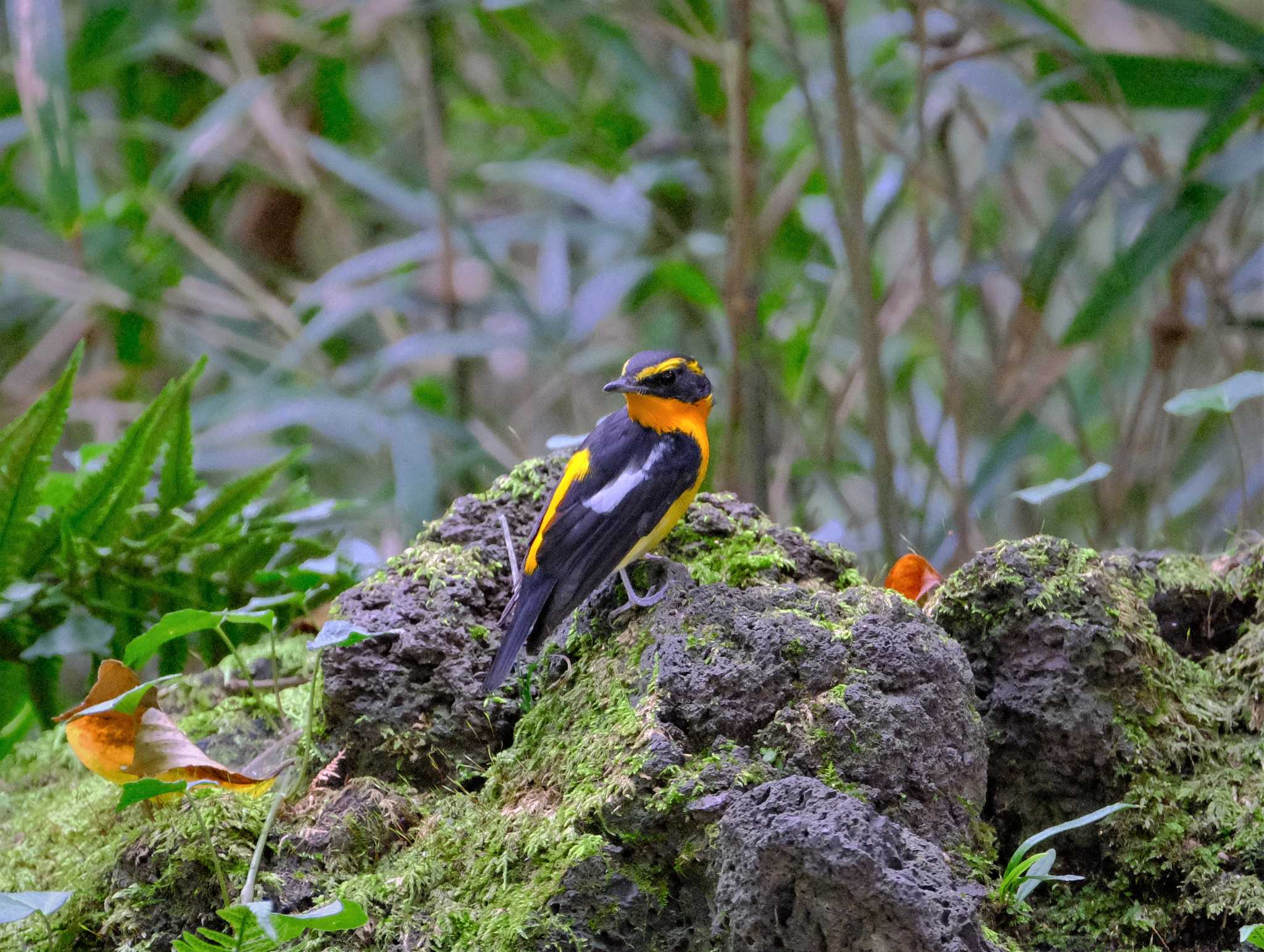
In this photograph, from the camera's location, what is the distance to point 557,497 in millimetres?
2723

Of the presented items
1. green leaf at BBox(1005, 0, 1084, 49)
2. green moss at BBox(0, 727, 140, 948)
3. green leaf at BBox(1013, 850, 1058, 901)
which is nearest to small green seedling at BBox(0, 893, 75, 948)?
green moss at BBox(0, 727, 140, 948)

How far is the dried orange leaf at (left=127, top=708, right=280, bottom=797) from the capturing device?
2.41 metres

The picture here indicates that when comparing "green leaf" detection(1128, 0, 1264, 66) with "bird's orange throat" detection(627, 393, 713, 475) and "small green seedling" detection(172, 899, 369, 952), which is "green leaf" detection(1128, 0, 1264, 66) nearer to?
Result: "bird's orange throat" detection(627, 393, 713, 475)

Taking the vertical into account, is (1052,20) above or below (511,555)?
above

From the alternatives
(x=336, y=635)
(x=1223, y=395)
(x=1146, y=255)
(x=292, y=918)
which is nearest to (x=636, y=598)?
(x=336, y=635)

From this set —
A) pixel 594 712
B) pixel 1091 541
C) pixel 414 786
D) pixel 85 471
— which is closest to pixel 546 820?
pixel 594 712

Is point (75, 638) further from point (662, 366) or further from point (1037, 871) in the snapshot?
point (1037, 871)

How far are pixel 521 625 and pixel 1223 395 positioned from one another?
5.55ft

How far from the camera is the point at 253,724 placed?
2986 millimetres

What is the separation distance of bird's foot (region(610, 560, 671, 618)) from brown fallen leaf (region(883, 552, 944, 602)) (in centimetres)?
70

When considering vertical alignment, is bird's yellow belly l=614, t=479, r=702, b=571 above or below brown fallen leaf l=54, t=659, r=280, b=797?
above

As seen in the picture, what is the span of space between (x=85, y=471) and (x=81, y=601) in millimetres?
509

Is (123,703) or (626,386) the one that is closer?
(123,703)

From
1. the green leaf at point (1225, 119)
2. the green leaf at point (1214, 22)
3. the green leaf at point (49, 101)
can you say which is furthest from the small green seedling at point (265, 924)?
the green leaf at point (1214, 22)
